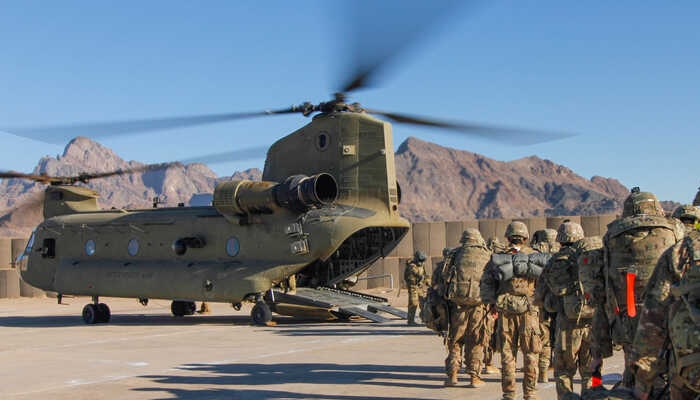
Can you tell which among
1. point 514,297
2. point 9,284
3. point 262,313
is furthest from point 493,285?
point 9,284

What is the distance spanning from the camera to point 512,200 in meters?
180

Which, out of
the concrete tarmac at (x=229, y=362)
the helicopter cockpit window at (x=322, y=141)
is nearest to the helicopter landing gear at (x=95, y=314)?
the concrete tarmac at (x=229, y=362)

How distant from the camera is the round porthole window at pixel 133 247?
18066mm

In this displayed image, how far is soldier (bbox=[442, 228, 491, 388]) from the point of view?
28.1 feet

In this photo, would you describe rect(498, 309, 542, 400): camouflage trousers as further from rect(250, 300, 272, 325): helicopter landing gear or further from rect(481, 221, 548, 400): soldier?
rect(250, 300, 272, 325): helicopter landing gear

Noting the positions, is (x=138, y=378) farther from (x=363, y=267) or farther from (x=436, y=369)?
(x=363, y=267)

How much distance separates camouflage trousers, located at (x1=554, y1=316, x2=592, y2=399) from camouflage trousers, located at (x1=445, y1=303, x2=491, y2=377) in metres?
1.49

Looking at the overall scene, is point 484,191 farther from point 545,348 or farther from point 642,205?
point 642,205

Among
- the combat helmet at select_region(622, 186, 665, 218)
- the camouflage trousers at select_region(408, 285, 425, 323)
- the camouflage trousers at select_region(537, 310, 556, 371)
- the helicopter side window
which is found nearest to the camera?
the combat helmet at select_region(622, 186, 665, 218)

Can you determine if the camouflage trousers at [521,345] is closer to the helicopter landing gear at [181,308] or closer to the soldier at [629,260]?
the soldier at [629,260]

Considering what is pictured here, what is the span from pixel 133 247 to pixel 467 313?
11.2 meters

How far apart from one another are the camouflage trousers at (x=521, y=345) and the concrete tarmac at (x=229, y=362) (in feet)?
1.82

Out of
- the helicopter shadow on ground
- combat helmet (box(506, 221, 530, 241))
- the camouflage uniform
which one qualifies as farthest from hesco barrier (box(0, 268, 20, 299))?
combat helmet (box(506, 221, 530, 241))

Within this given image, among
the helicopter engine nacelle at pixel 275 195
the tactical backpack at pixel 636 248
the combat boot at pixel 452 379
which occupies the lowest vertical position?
the combat boot at pixel 452 379
